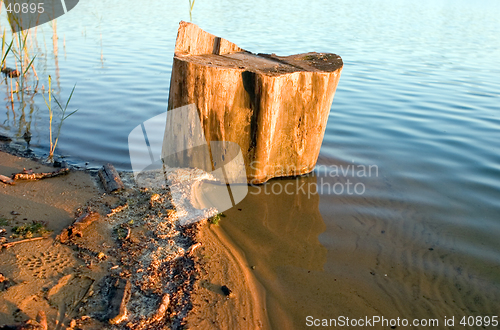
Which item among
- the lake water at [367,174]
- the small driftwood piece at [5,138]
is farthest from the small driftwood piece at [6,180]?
the small driftwood piece at [5,138]

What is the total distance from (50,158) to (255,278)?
9.60ft

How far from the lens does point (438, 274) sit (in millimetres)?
3062

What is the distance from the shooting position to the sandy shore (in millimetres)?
2314

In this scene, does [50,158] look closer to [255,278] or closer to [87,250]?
[87,250]

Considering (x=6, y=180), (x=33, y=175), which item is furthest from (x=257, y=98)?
(x=6, y=180)

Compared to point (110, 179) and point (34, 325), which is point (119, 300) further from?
point (110, 179)

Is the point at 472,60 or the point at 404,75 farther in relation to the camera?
the point at 472,60

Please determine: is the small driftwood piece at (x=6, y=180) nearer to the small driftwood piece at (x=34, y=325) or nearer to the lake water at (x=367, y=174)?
the lake water at (x=367, y=174)

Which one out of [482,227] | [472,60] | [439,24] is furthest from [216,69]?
[439,24]

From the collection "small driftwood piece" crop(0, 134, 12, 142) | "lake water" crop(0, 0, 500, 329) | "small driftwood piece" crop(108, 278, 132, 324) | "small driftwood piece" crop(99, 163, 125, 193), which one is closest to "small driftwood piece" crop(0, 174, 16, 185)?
"small driftwood piece" crop(99, 163, 125, 193)

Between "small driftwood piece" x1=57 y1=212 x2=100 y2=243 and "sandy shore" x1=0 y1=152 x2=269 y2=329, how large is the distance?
0.04 m

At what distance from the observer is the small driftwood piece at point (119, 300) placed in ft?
7.44

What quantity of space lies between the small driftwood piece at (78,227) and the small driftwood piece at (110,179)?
20.9 inches

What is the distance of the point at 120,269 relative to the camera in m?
2.68
